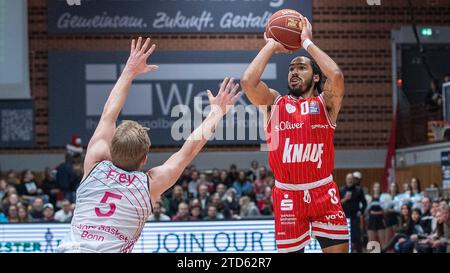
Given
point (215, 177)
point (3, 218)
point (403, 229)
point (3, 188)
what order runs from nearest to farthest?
1. point (403, 229)
2. point (3, 218)
3. point (3, 188)
4. point (215, 177)

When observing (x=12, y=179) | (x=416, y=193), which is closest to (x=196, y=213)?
(x=416, y=193)

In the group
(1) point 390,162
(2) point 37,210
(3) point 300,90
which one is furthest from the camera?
(1) point 390,162

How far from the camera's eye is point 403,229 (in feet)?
38.1

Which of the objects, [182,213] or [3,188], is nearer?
[182,213]

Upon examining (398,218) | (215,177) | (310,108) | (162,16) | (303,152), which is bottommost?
(398,218)

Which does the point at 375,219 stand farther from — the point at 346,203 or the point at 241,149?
the point at 241,149

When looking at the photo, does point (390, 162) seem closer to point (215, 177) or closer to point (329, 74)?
point (215, 177)

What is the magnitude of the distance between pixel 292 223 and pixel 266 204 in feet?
23.7

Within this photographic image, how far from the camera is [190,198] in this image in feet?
43.0

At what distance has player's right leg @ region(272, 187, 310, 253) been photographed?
5926 millimetres

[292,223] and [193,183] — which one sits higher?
[292,223]

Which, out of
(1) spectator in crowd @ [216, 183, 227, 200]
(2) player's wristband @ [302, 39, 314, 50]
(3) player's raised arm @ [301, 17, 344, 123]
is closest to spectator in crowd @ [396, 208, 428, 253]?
(1) spectator in crowd @ [216, 183, 227, 200]

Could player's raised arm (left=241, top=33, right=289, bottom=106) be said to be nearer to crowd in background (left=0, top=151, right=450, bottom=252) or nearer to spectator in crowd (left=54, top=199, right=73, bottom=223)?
crowd in background (left=0, top=151, right=450, bottom=252)

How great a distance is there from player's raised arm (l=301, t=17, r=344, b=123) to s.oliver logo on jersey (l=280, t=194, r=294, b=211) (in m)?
0.62
